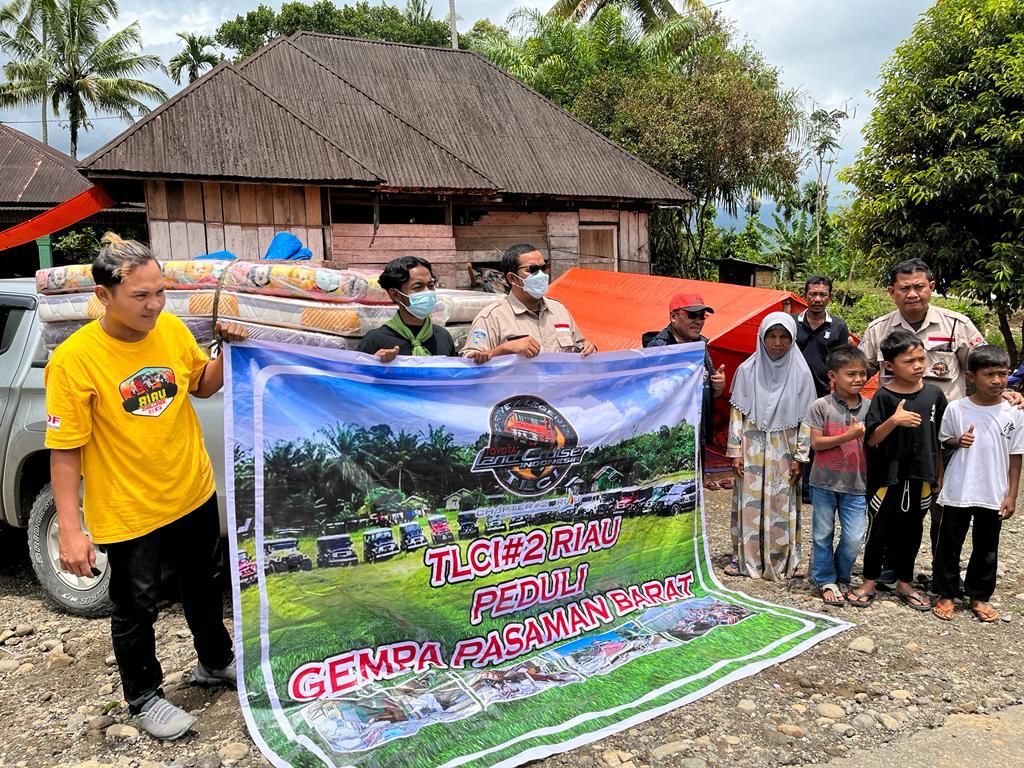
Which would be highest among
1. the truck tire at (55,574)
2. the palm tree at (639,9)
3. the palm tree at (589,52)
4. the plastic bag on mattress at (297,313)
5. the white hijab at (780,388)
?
the palm tree at (639,9)

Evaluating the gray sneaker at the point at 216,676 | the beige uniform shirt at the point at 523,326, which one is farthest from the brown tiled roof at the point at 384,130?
the gray sneaker at the point at 216,676

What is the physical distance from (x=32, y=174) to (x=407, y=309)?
52.9ft

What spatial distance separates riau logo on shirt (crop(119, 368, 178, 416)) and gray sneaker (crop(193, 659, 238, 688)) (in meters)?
1.27

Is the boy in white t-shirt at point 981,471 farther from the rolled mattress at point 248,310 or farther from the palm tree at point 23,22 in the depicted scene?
the palm tree at point 23,22

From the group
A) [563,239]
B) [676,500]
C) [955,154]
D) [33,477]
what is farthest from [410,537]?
[563,239]

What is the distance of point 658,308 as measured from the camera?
8.62 metres

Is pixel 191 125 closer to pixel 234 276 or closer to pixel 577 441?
pixel 234 276

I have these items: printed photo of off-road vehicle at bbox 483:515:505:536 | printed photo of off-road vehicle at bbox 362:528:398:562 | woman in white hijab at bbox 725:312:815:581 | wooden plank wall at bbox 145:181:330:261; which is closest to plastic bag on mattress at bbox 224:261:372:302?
printed photo of off-road vehicle at bbox 362:528:398:562

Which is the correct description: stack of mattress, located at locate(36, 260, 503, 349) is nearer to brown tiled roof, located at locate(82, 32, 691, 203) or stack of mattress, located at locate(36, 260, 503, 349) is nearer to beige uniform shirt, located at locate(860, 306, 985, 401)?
beige uniform shirt, located at locate(860, 306, 985, 401)

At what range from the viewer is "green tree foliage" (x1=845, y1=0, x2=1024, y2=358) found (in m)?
7.70

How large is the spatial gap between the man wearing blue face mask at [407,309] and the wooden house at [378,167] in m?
6.62

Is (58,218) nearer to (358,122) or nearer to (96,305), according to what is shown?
(358,122)

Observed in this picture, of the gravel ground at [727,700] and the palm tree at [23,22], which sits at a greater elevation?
the palm tree at [23,22]

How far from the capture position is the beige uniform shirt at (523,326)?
4.19m
